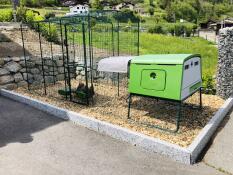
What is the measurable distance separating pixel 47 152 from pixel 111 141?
1437 millimetres

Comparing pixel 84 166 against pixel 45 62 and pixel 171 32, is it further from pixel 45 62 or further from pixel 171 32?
pixel 171 32

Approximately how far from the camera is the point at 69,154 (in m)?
6.83

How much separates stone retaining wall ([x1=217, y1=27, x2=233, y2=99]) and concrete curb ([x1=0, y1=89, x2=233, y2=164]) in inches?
14.5

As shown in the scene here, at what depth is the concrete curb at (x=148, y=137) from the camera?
6.44 meters

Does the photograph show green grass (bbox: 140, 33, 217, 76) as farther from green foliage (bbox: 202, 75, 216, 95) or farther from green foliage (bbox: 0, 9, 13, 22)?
green foliage (bbox: 0, 9, 13, 22)

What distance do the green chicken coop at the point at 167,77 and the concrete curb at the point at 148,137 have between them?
0.72m

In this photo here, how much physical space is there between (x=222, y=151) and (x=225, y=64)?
12.0ft

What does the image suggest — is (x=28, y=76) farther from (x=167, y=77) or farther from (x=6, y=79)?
(x=167, y=77)

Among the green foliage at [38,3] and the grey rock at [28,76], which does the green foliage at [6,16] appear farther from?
the green foliage at [38,3]

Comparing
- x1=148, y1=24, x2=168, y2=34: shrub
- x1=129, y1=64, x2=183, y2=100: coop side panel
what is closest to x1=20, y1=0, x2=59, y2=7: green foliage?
x1=148, y1=24, x2=168, y2=34: shrub

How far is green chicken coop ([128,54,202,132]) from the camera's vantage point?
7180mm

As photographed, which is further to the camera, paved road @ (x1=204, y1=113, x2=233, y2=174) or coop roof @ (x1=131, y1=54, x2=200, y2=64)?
coop roof @ (x1=131, y1=54, x2=200, y2=64)

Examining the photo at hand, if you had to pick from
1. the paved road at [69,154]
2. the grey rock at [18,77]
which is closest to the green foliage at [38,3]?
the grey rock at [18,77]

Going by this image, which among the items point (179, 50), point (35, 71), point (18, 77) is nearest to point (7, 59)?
point (18, 77)
